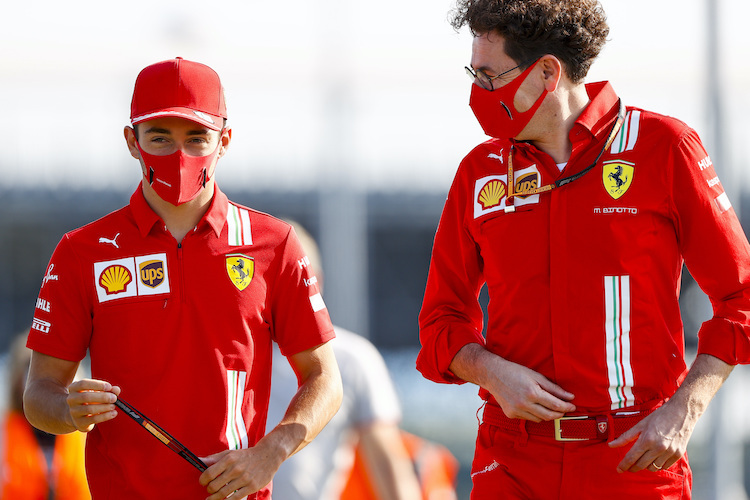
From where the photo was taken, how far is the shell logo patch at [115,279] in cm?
275

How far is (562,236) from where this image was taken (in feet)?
9.12

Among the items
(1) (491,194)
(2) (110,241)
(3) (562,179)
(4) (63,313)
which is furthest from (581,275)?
(4) (63,313)

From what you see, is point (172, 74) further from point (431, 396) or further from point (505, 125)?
point (431, 396)

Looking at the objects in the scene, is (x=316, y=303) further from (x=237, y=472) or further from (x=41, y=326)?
(x=41, y=326)

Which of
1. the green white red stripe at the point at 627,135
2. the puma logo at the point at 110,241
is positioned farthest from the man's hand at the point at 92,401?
the green white red stripe at the point at 627,135

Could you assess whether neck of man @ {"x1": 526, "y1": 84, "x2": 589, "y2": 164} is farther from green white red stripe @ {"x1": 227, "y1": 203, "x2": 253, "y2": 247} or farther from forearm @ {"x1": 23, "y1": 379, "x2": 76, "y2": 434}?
forearm @ {"x1": 23, "y1": 379, "x2": 76, "y2": 434}

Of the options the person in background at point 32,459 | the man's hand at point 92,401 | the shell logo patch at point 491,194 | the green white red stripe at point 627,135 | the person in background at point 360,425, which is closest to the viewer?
the man's hand at point 92,401

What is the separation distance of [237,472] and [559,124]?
4.46ft

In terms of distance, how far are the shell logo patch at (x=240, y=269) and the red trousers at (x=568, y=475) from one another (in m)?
0.86

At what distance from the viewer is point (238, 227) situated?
9.48ft

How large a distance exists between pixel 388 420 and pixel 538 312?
50.7 inches

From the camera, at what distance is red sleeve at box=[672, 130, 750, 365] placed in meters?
2.65

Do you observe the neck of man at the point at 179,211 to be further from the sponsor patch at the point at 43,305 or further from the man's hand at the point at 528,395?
the man's hand at the point at 528,395

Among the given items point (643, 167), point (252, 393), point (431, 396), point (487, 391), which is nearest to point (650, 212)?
point (643, 167)
